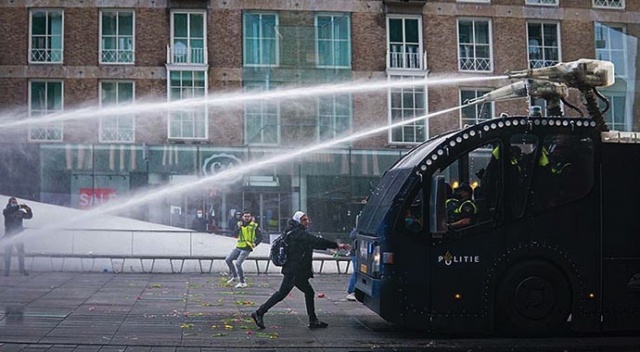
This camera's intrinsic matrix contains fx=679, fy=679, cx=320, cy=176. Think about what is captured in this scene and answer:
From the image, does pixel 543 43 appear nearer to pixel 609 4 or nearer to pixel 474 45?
pixel 474 45

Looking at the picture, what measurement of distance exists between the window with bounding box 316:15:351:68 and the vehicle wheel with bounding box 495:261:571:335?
19219 mm

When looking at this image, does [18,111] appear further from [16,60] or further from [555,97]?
[555,97]

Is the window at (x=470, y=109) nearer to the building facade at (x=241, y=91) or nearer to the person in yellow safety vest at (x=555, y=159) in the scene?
the building facade at (x=241, y=91)

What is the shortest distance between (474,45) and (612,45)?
5968 millimetres

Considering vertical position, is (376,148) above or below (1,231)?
above

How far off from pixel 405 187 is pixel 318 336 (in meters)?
2.42

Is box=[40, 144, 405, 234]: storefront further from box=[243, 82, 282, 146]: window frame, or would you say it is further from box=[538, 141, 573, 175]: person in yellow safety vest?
box=[538, 141, 573, 175]: person in yellow safety vest

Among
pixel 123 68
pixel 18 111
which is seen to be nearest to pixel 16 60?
A: pixel 18 111

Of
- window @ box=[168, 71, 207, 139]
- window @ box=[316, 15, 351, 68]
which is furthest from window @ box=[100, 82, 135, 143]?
window @ box=[316, 15, 351, 68]

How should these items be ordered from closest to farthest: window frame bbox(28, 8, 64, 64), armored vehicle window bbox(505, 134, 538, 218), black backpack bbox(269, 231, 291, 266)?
1. armored vehicle window bbox(505, 134, 538, 218)
2. black backpack bbox(269, 231, 291, 266)
3. window frame bbox(28, 8, 64, 64)

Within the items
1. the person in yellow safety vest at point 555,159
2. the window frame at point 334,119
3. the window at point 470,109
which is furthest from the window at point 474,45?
the person in yellow safety vest at point 555,159

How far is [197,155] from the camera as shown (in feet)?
85.8

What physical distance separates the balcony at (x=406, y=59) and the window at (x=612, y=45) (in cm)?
767

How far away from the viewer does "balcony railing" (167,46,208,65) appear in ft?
88.1
